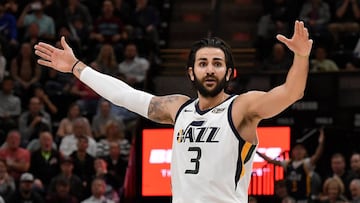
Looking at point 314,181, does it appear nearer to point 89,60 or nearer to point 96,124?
point 96,124

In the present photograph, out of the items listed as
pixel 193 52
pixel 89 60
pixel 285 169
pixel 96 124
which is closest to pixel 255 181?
pixel 285 169

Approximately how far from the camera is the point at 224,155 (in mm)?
6828

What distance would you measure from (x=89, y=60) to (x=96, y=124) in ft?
7.34

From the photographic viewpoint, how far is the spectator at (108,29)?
785 inches

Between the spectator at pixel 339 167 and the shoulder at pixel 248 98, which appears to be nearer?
the shoulder at pixel 248 98

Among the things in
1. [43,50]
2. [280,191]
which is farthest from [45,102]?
[43,50]

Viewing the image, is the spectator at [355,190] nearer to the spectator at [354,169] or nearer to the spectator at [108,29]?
the spectator at [354,169]

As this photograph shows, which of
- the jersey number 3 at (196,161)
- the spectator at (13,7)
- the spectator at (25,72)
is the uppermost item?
the spectator at (13,7)

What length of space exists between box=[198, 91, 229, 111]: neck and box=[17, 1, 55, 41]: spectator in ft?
42.3

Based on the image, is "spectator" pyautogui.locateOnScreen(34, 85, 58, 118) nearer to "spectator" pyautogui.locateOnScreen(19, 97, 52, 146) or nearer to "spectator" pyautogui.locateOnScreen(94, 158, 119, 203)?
"spectator" pyautogui.locateOnScreen(19, 97, 52, 146)

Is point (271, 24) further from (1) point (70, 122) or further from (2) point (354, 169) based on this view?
(2) point (354, 169)

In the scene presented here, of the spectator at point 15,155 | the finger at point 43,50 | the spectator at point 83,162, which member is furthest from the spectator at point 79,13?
the finger at point 43,50

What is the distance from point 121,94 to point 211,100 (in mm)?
757

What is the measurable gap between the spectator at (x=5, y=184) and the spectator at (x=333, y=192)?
4.47 m
